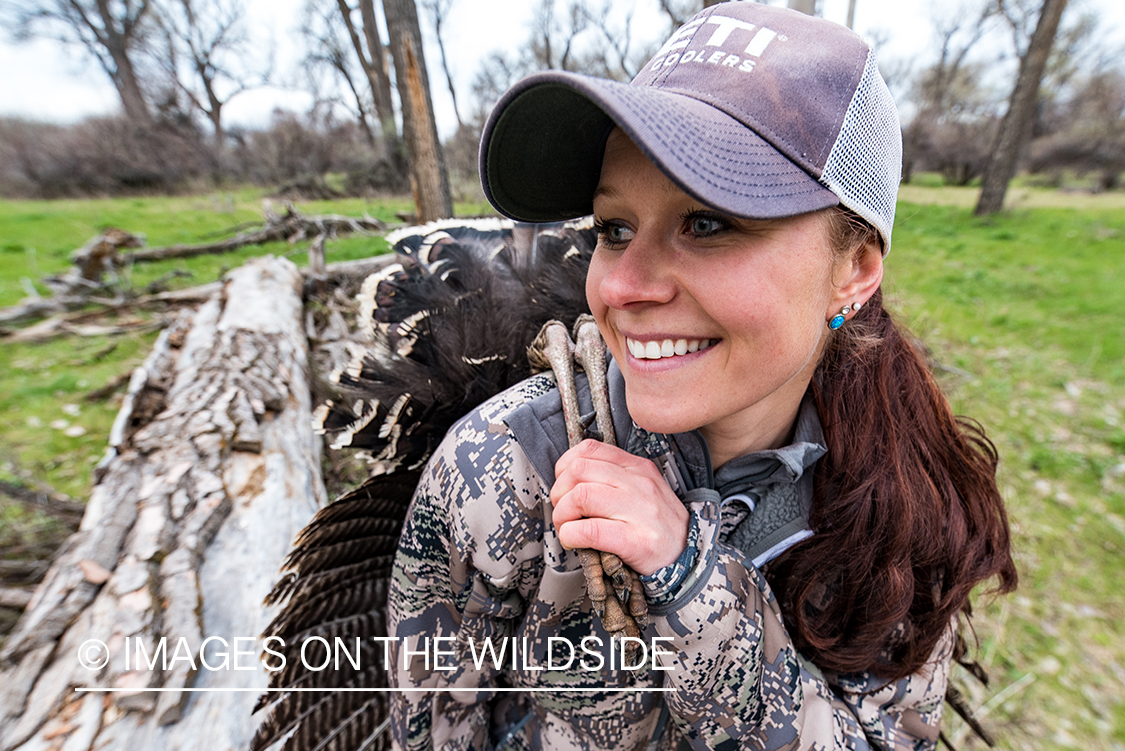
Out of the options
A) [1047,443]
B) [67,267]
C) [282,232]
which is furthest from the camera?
[282,232]

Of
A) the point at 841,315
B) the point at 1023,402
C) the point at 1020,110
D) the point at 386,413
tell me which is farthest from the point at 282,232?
the point at 1020,110

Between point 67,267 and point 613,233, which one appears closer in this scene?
point 613,233

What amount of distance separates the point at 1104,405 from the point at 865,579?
5691 millimetres

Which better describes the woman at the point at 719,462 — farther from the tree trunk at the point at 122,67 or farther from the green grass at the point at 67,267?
the tree trunk at the point at 122,67

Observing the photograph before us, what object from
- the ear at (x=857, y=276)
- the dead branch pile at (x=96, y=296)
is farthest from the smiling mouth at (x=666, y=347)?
the dead branch pile at (x=96, y=296)

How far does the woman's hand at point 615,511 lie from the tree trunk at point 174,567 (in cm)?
144

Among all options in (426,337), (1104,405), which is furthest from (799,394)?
(1104,405)

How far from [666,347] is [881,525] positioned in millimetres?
813

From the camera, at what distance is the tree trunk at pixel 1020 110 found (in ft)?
33.2

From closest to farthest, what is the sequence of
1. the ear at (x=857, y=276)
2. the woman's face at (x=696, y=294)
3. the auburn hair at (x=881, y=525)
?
the woman's face at (x=696, y=294) → the ear at (x=857, y=276) → the auburn hair at (x=881, y=525)

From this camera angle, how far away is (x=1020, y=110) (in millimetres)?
11086

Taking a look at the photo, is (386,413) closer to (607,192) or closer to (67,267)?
(607,192)

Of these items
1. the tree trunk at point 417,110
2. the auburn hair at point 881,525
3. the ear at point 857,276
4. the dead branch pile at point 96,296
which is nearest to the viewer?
the ear at point 857,276

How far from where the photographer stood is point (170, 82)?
850 inches
